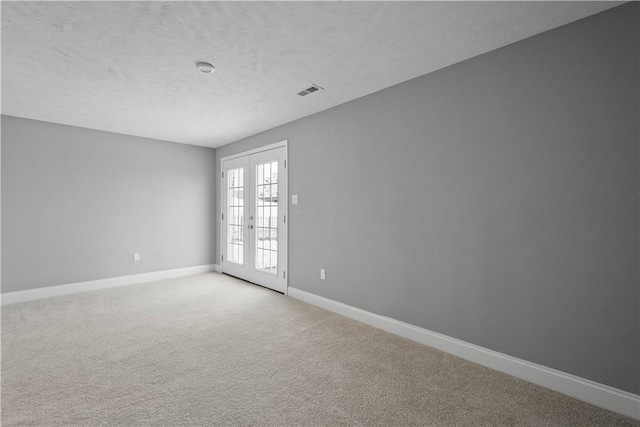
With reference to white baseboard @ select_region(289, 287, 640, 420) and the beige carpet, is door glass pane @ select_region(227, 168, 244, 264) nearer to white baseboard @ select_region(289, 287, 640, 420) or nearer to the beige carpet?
the beige carpet

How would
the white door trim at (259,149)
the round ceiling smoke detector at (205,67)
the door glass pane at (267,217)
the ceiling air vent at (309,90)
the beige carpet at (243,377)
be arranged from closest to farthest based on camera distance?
the beige carpet at (243,377)
the round ceiling smoke detector at (205,67)
the ceiling air vent at (309,90)
the white door trim at (259,149)
the door glass pane at (267,217)

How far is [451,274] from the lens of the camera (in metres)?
2.57

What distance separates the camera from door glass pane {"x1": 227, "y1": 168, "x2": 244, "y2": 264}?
5203mm

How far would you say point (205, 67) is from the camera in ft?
8.32

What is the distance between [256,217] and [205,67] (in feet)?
8.64

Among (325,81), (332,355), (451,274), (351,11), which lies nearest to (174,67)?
(325,81)

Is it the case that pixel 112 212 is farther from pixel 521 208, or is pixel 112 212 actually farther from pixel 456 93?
pixel 521 208

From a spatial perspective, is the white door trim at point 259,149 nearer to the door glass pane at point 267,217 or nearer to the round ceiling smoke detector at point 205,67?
the door glass pane at point 267,217

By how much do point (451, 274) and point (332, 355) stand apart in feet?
4.13

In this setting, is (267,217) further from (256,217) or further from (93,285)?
(93,285)

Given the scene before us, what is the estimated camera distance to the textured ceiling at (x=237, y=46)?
1.87 meters

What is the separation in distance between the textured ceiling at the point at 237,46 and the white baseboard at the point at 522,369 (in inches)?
94.9

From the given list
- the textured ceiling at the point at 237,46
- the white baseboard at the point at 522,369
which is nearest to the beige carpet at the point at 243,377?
the white baseboard at the point at 522,369

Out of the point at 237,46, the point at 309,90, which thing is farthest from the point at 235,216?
the point at 237,46
